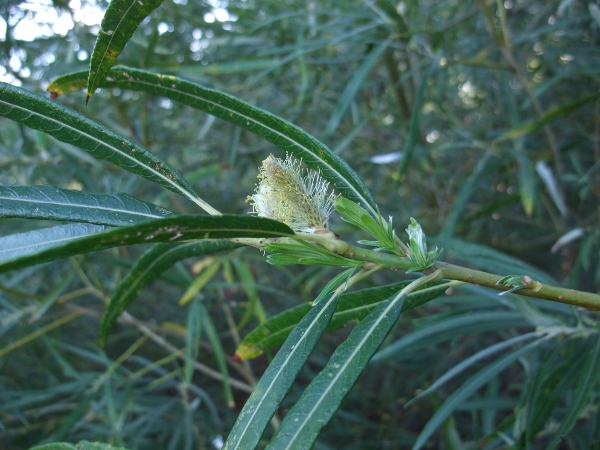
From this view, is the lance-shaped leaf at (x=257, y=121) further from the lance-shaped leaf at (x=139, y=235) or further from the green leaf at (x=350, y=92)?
the green leaf at (x=350, y=92)

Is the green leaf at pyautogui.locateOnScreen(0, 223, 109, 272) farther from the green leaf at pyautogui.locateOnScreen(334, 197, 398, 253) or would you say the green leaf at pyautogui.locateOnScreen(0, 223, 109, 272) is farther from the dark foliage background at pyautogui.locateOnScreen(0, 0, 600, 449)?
the dark foliage background at pyautogui.locateOnScreen(0, 0, 600, 449)

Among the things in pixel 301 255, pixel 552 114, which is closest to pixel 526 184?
pixel 552 114

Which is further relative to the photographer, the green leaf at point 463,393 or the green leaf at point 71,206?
the green leaf at point 463,393

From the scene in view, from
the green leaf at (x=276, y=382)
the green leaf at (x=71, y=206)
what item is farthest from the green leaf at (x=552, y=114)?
the green leaf at (x=71, y=206)

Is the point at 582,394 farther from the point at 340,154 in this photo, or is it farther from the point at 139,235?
the point at 340,154

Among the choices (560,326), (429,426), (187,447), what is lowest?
(187,447)

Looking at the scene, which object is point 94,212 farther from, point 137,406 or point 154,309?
point 154,309

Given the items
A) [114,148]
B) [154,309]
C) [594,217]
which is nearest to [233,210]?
[154,309]
